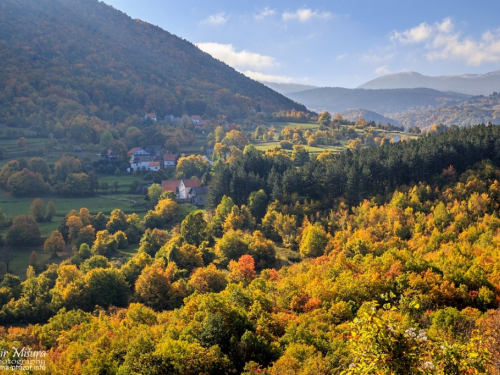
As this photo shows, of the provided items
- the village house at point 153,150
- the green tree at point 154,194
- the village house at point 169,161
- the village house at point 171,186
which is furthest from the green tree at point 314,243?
the village house at point 153,150

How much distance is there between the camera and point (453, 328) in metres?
19.9

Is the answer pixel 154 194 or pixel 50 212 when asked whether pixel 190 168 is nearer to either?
pixel 154 194

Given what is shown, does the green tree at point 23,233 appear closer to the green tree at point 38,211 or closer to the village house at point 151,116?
the green tree at point 38,211

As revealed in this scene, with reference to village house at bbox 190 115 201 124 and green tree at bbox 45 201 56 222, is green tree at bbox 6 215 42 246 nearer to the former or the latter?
green tree at bbox 45 201 56 222

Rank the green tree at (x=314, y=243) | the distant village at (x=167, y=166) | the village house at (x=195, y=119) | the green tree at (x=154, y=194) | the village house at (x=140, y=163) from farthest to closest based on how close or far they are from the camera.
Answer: the village house at (x=195, y=119) < the village house at (x=140, y=163) < the distant village at (x=167, y=166) < the green tree at (x=154, y=194) < the green tree at (x=314, y=243)

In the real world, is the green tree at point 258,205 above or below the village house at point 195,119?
below

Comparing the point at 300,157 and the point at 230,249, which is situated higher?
the point at 300,157

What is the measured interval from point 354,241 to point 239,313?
21.2 metres

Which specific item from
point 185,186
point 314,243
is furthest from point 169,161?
point 314,243

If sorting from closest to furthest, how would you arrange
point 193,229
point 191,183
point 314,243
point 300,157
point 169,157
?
point 314,243 < point 193,229 < point 191,183 < point 300,157 < point 169,157

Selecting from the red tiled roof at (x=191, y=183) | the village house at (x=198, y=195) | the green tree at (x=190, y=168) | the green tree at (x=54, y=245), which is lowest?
the green tree at (x=54, y=245)

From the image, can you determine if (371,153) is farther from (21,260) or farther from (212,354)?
(21,260)

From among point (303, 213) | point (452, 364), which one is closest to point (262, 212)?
point (303, 213)

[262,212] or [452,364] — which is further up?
[452,364]
